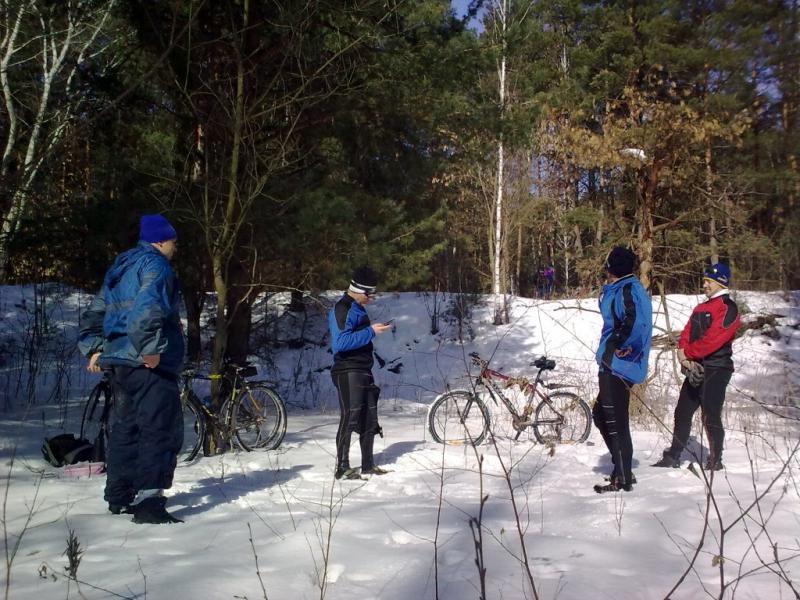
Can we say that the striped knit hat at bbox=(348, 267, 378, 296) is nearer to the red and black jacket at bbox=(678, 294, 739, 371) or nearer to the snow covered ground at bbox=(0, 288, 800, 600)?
the snow covered ground at bbox=(0, 288, 800, 600)

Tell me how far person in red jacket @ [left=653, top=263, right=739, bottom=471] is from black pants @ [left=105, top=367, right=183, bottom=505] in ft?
12.9

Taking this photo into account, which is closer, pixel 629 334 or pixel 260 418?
pixel 629 334

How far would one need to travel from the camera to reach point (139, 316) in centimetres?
381

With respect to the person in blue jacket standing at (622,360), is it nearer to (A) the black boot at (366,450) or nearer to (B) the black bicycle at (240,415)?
(A) the black boot at (366,450)

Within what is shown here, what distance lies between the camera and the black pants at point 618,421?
477 centimetres

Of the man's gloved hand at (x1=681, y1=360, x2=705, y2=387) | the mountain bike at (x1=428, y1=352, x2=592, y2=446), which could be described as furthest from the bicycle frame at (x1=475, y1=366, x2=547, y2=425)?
the man's gloved hand at (x1=681, y1=360, x2=705, y2=387)

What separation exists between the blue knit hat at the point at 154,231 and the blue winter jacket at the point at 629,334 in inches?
123

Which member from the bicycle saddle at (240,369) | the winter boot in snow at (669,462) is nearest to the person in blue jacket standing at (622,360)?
the winter boot in snow at (669,462)

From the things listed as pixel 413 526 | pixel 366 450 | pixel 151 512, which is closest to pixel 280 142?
pixel 366 450

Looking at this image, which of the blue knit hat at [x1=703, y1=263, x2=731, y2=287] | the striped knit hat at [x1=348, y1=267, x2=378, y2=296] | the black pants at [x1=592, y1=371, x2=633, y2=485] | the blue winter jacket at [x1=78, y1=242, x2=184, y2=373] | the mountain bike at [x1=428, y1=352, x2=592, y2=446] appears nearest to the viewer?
the blue winter jacket at [x1=78, y1=242, x2=184, y2=373]

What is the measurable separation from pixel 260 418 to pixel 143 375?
274 cm

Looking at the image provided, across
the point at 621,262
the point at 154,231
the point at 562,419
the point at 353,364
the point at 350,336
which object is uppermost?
the point at 154,231

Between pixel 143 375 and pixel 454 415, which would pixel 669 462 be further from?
pixel 143 375

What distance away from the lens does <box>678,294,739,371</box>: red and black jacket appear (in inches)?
213
